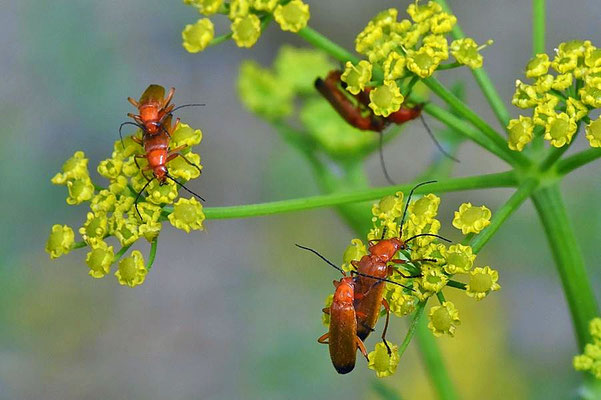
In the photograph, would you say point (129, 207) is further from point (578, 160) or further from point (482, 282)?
point (578, 160)

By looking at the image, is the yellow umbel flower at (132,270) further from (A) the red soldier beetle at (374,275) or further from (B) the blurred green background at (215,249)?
(B) the blurred green background at (215,249)

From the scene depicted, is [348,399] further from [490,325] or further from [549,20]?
[549,20]

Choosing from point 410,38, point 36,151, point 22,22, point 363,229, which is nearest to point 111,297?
point 36,151

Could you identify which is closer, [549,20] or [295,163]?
[295,163]

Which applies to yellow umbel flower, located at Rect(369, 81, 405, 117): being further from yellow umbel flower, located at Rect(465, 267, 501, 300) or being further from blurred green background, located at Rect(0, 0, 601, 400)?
blurred green background, located at Rect(0, 0, 601, 400)

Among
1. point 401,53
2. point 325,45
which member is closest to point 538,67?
point 401,53

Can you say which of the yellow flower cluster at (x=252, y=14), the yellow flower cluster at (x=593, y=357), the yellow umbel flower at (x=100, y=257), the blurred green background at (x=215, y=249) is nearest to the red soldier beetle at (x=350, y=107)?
the yellow flower cluster at (x=252, y=14)
